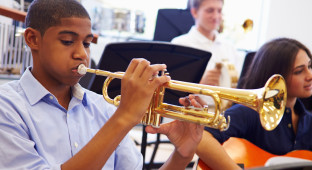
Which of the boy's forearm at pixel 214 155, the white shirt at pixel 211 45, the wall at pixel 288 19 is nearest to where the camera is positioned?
the boy's forearm at pixel 214 155

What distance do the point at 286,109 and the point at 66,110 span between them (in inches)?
49.9

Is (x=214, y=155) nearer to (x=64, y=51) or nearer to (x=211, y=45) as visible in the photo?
(x=64, y=51)

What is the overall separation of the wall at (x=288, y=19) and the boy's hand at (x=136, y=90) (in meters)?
5.17

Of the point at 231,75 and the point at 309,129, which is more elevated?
the point at 231,75

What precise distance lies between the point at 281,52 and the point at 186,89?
43.0 inches

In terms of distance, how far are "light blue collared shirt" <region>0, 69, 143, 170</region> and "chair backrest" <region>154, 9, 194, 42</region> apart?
256 centimetres

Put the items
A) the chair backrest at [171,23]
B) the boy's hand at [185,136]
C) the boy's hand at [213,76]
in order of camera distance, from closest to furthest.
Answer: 1. the boy's hand at [185,136]
2. the boy's hand at [213,76]
3. the chair backrest at [171,23]

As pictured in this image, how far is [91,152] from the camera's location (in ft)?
3.88

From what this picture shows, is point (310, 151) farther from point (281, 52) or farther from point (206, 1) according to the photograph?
point (206, 1)

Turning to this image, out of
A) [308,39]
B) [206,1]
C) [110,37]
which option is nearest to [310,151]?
[206,1]

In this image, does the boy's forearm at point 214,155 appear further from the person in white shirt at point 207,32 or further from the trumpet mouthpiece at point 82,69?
the person in white shirt at point 207,32

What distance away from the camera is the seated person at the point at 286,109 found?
2027 mm

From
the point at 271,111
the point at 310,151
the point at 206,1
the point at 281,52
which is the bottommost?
the point at 310,151

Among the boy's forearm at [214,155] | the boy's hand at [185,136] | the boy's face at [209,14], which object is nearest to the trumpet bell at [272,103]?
the boy's hand at [185,136]
